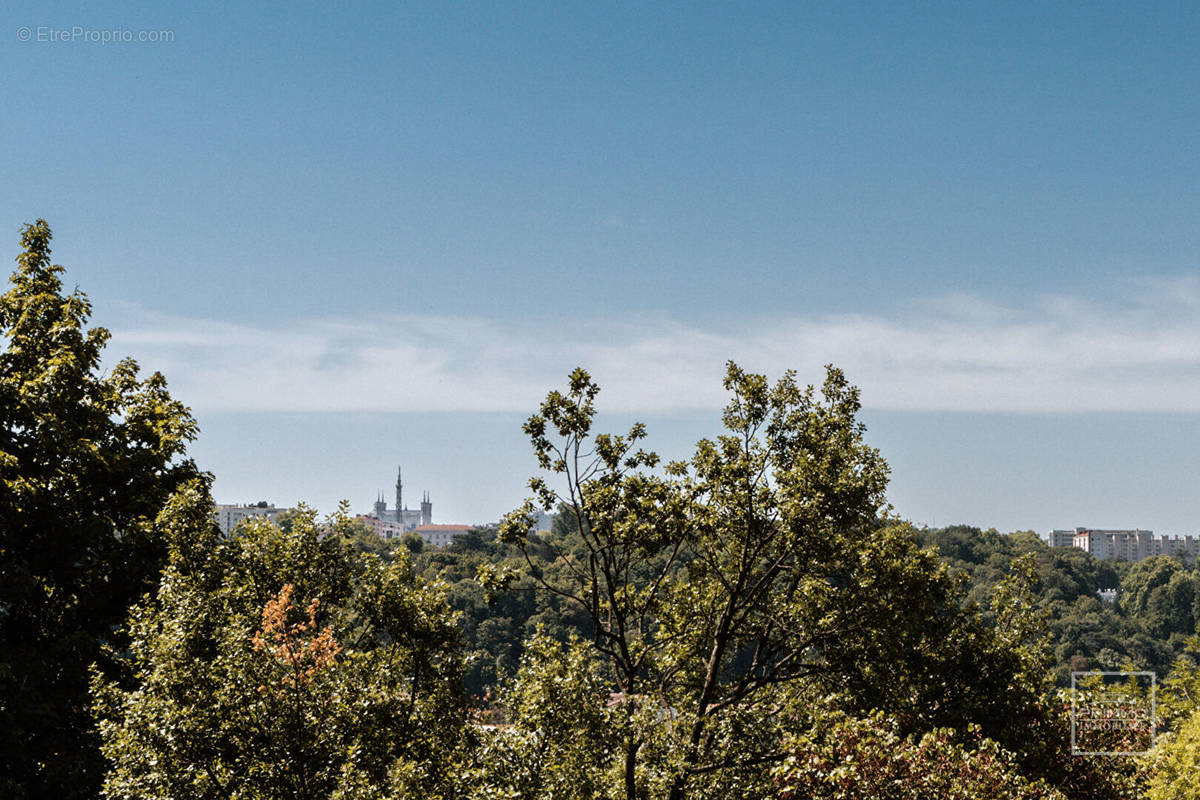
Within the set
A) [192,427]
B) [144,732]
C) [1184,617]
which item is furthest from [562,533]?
[144,732]

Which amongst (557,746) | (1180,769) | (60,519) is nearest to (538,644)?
(557,746)

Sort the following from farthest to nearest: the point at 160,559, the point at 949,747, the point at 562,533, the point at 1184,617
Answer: the point at 562,533
the point at 1184,617
the point at 160,559
the point at 949,747

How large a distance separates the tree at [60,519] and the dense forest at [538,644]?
1.9 inches

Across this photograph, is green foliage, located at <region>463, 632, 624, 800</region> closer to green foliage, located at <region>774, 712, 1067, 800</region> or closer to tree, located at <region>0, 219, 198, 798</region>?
green foliage, located at <region>774, 712, 1067, 800</region>

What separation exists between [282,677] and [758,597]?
20.3 ft

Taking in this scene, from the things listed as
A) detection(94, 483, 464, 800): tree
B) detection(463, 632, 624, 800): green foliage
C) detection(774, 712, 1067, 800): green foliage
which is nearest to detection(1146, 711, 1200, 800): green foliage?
detection(774, 712, 1067, 800): green foliage

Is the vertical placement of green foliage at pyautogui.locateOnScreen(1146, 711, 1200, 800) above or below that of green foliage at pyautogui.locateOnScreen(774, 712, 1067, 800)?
below

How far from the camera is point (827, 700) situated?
42.0 ft

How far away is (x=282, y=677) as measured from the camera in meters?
11.3

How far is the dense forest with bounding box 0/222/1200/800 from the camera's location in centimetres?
1104

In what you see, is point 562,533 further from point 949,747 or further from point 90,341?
point 949,747

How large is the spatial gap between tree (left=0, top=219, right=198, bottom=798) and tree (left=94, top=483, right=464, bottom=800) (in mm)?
1446

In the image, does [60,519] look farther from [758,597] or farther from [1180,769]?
[1180,769]

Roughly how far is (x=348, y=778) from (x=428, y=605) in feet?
12.5
